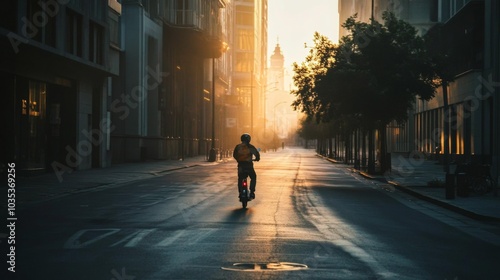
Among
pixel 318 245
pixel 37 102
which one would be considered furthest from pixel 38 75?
pixel 318 245

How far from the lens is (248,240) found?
11.7m

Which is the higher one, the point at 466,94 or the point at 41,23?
the point at 41,23

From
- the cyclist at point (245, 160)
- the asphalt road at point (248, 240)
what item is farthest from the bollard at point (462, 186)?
the cyclist at point (245, 160)

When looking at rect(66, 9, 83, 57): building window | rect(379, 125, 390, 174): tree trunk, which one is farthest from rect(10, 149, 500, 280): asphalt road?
rect(379, 125, 390, 174): tree trunk

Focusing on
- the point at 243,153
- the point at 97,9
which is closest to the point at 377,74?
the point at 97,9

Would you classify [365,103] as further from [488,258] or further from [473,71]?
[488,258]

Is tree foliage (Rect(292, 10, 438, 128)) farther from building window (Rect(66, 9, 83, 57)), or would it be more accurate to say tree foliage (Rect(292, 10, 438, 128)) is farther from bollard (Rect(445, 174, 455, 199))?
bollard (Rect(445, 174, 455, 199))

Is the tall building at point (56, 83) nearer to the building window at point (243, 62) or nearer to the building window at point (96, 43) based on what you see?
the building window at point (96, 43)

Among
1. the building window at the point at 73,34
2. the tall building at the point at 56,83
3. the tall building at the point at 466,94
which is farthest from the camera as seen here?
the tall building at the point at 466,94

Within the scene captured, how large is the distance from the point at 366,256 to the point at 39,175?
24.2 m

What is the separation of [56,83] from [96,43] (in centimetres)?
464

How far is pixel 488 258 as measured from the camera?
10.6 m

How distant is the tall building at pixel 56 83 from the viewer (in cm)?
2781

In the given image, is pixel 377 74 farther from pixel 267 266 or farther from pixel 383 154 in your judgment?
pixel 267 266
